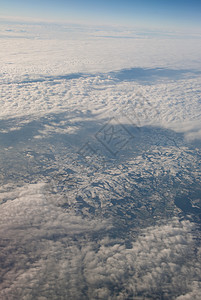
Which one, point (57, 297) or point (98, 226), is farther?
point (98, 226)

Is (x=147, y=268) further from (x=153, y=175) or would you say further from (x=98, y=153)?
(x=98, y=153)

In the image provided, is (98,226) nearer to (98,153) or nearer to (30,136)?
A: (98,153)

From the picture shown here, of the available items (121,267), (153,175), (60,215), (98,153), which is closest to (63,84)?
(98,153)

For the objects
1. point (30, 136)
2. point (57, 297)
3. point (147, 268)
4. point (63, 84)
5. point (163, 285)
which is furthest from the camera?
point (63, 84)

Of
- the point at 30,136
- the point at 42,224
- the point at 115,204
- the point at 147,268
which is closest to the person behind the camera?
the point at 147,268

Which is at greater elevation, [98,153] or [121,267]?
[98,153]

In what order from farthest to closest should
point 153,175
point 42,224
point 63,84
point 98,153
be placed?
1. point 63,84
2. point 98,153
3. point 153,175
4. point 42,224

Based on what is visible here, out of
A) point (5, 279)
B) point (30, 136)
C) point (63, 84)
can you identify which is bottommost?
point (5, 279)

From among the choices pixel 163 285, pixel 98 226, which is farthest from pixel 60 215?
pixel 163 285

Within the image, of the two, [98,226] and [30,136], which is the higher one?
[30,136]
